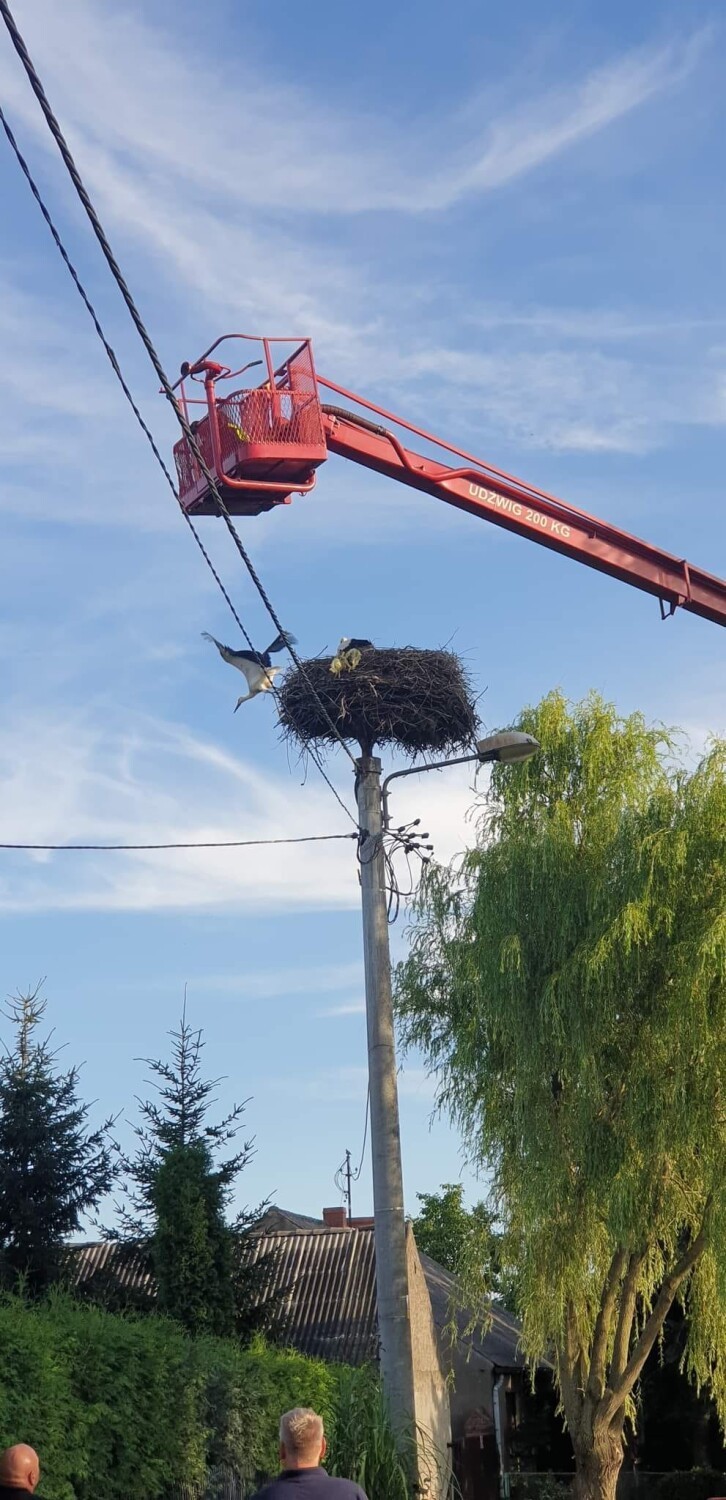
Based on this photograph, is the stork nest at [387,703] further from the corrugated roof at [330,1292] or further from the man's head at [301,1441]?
the man's head at [301,1441]

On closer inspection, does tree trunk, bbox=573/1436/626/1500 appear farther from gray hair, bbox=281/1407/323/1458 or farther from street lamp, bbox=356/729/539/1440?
gray hair, bbox=281/1407/323/1458

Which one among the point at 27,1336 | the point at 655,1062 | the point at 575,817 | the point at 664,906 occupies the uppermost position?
the point at 575,817

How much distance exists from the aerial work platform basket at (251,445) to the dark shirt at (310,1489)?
10.3 metres

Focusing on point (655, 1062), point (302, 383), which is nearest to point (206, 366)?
point (302, 383)

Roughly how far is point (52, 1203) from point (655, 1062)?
7717 millimetres

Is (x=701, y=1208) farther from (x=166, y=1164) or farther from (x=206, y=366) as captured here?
(x=206, y=366)

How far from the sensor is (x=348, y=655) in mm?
17109

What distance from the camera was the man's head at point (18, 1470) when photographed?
574 centimetres

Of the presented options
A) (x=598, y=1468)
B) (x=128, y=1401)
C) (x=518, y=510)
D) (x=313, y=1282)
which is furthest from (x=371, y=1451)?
(x=313, y=1282)

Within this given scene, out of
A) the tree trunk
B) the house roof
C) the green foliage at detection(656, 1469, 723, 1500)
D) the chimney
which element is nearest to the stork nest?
the house roof

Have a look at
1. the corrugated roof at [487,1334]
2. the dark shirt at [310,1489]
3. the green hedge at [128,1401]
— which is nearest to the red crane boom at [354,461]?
the green hedge at [128,1401]

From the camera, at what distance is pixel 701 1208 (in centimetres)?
1852

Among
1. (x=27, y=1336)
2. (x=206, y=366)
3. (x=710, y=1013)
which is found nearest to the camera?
(x=27, y=1336)

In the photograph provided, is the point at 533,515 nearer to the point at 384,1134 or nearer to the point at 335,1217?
the point at 384,1134
